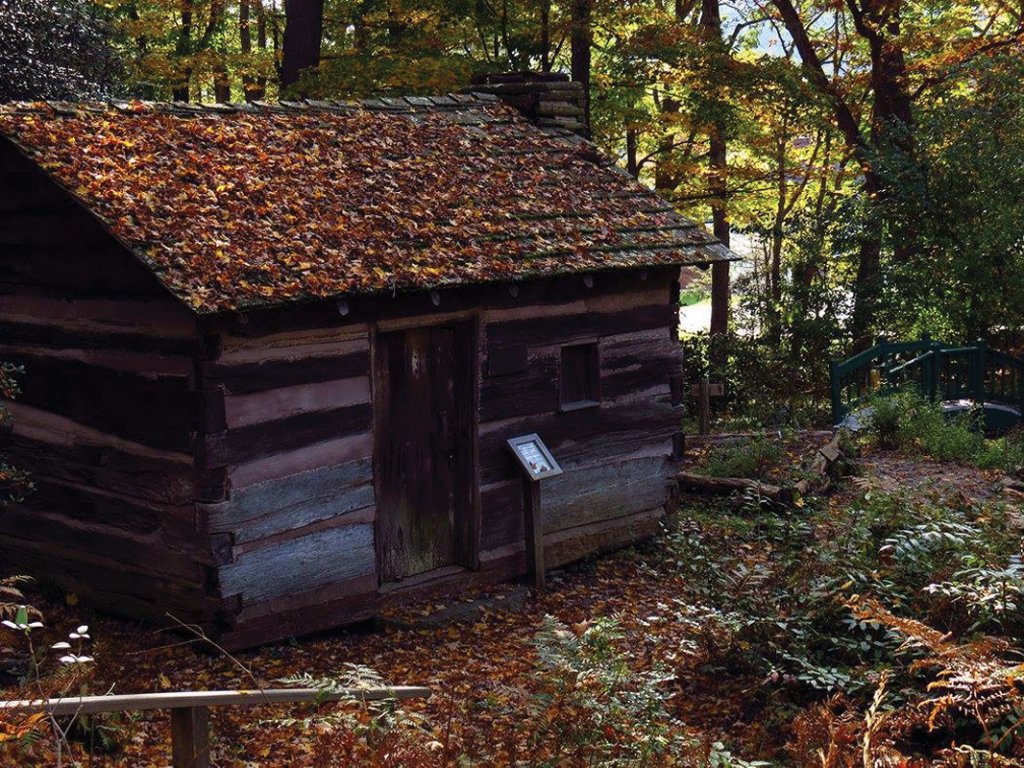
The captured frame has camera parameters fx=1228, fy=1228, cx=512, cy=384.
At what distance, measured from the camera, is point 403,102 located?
41.4 ft

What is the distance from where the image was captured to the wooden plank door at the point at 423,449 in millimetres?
10320

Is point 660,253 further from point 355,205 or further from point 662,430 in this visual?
point 355,205

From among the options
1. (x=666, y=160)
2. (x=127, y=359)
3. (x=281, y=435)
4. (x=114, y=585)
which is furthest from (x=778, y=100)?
(x=114, y=585)

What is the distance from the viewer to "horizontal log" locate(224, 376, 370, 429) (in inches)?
355

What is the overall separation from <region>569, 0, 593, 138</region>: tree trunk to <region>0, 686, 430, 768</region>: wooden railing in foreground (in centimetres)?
1584

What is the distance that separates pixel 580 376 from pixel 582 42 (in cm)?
1048

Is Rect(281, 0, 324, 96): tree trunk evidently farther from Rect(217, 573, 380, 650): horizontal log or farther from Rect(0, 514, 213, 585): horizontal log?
Rect(217, 573, 380, 650): horizontal log

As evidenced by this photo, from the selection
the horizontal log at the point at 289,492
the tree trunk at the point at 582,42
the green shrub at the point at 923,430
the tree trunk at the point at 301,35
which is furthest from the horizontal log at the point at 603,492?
the tree trunk at the point at 301,35

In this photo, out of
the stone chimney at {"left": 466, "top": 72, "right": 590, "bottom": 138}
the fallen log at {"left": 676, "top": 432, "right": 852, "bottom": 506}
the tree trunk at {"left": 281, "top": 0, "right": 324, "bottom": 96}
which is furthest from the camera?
the tree trunk at {"left": 281, "top": 0, "right": 324, "bottom": 96}

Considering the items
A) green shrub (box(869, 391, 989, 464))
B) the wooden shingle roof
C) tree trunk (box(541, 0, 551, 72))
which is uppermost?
tree trunk (box(541, 0, 551, 72))

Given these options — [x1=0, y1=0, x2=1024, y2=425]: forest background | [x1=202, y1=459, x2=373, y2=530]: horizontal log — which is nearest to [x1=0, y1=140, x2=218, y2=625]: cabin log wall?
[x1=202, y1=459, x2=373, y2=530]: horizontal log

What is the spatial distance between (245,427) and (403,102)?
486 centimetres

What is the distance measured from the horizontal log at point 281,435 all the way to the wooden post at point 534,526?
6.08ft

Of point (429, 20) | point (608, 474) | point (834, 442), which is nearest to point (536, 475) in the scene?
point (608, 474)
